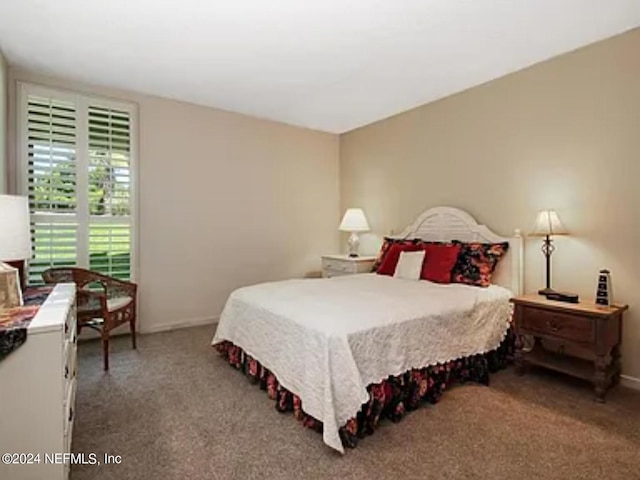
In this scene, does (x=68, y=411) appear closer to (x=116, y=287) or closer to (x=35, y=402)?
(x=35, y=402)

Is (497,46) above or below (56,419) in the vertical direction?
above

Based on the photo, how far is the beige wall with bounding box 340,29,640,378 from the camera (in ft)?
8.77

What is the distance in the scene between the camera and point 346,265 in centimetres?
447

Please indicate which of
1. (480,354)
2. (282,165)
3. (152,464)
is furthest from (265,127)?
(152,464)

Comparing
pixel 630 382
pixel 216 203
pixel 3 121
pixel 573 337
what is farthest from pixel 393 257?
pixel 3 121

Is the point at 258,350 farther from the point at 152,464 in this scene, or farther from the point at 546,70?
the point at 546,70

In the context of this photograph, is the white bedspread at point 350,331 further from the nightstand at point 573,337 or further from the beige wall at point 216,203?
the beige wall at point 216,203

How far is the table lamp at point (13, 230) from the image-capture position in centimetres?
177

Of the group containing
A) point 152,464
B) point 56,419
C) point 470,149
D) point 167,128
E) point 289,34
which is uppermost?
point 289,34

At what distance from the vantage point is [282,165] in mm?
4938

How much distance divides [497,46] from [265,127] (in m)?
2.78

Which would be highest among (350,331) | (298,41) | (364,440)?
(298,41)

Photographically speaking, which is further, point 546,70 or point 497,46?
point 546,70

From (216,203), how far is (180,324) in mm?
1419
